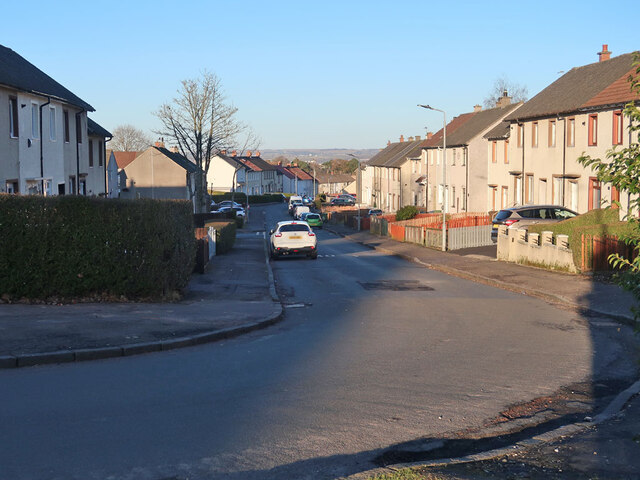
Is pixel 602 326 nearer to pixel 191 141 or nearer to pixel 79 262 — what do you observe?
pixel 79 262

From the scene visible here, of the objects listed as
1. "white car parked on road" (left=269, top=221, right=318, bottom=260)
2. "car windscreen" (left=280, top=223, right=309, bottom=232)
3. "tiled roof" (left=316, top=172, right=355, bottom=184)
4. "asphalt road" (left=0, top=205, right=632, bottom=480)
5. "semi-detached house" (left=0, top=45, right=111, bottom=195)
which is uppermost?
"tiled roof" (left=316, top=172, right=355, bottom=184)

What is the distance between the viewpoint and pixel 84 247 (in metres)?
14.1

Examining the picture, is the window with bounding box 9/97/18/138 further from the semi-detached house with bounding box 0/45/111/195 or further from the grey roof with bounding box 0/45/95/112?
the grey roof with bounding box 0/45/95/112

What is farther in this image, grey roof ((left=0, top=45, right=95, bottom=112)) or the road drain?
grey roof ((left=0, top=45, right=95, bottom=112))

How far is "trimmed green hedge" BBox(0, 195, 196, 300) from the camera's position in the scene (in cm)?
1366

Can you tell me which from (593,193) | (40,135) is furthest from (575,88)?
(40,135)

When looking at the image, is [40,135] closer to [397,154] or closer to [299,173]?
[397,154]

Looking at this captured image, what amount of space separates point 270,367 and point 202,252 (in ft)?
42.7

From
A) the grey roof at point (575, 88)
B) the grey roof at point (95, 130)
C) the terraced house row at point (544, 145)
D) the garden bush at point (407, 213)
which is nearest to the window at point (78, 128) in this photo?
the grey roof at point (95, 130)

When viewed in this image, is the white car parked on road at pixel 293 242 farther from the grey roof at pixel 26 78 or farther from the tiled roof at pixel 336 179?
the tiled roof at pixel 336 179

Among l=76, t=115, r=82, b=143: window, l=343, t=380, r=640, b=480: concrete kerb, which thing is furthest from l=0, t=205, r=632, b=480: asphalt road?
l=76, t=115, r=82, b=143: window

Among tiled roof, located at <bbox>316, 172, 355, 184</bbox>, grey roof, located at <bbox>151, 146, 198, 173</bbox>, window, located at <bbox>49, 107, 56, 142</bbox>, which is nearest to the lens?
window, located at <bbox>49, 107, 56, 142</bbox>

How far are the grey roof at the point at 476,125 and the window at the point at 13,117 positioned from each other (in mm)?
34052

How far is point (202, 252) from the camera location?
872 inches
